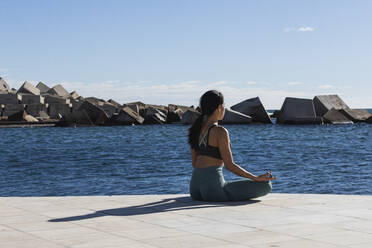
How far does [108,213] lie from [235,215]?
129 cm

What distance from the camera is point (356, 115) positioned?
69500mm

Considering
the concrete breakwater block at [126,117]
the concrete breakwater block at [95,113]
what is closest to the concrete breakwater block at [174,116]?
the concrete breakwater block at [126,117]

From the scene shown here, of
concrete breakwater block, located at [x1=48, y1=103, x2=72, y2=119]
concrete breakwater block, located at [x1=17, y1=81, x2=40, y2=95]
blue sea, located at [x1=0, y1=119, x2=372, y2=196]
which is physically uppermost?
concrete breakwater block, located at [x1=17, y1=81, x2=40, y2=95]

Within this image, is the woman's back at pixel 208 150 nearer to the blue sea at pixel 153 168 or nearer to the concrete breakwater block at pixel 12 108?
the blue sea at pixel 153 168

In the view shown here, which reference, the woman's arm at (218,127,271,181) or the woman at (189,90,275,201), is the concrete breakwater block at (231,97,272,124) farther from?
the woman's arm at (218,127,271,181)

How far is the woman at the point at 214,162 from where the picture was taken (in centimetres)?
657

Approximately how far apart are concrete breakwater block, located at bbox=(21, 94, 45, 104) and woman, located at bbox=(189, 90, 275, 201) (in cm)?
6525

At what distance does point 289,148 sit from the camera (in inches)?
1293

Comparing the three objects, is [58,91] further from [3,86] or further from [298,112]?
[298,112]

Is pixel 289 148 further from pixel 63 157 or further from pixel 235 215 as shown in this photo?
pixel 235 215

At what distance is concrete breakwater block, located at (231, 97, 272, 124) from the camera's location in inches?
2427

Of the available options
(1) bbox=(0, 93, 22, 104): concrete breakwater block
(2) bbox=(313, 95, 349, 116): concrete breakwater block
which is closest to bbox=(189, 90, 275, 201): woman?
(2) bbox=(313, 95, 349, 116): concrete breakwater block

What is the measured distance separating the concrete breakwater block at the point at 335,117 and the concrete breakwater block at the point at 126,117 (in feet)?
64.9

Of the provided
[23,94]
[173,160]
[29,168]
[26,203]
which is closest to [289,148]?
[173,160]
